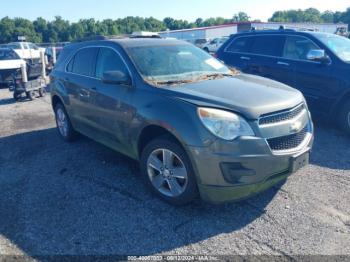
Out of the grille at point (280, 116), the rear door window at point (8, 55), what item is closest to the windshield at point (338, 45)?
the grille at point (280, 116)

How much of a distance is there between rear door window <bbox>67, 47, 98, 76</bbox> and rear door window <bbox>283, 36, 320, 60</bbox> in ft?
13.0

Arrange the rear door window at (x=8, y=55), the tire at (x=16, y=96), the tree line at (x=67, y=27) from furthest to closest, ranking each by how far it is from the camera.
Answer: the tree line at (x=67, y=27) < the rear door window at (x=8, y=55) < the tire at (x=16, y=96)

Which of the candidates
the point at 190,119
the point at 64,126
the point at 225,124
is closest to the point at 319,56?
the point at 225,124

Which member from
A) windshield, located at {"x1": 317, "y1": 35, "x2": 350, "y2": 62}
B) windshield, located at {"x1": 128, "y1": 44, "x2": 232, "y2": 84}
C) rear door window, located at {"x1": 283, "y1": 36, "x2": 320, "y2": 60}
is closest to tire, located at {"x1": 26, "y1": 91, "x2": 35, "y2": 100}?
windshield, located at {"x1": 128, "y1": 44, "x2": 232, "y2": 84}

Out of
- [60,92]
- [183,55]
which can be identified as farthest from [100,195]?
[60,92]

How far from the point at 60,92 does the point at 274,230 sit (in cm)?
423

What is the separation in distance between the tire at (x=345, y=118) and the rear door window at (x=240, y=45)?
2.51 meters

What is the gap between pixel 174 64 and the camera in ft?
14.5

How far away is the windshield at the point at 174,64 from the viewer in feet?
13.6

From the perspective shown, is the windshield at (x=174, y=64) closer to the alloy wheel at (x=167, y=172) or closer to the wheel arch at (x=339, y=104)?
the alloy wheel at (x=167, y=172)

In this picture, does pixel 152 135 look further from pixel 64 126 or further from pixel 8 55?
pixel 8 55

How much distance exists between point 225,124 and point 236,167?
1.37 feet

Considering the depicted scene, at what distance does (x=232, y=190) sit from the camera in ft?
10.7

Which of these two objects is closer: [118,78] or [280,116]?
[280,116]
